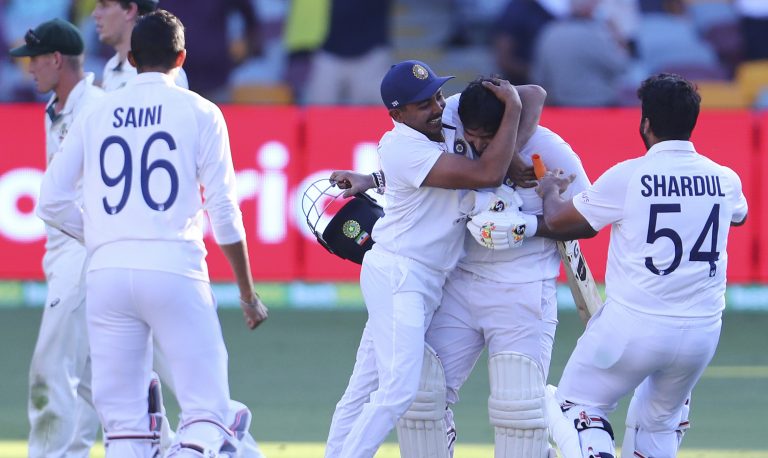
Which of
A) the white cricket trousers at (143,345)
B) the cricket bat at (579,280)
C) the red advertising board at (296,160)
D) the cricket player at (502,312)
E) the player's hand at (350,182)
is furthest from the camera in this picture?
the red advertising board at (296,160)

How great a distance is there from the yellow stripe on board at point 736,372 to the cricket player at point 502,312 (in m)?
3.47

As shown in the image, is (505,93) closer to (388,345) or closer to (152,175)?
(388,345)

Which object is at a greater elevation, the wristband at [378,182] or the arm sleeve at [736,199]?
the arm sleeve at [736,199]

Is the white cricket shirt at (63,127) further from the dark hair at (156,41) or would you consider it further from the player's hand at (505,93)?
the player's hand at (505,93)

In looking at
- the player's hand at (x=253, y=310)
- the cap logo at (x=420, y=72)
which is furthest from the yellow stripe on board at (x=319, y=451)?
the cap logo at (x=420, y=72)

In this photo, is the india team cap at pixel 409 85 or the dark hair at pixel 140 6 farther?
the dark hair at pixel 140 6

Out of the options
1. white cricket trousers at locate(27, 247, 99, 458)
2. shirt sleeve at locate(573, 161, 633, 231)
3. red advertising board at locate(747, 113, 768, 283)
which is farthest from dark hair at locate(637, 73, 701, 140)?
red advertising board at locate(747, 113, 768, 283)

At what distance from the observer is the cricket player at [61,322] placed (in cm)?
684

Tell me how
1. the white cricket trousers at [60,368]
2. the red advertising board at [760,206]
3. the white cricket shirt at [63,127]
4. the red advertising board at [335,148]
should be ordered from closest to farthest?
1. the white cricket trousers at [60,368]
2. the white cricket shirt at [63,127]
3. the red advertising board at [760,206]
4. the red advertising board at [335,148]

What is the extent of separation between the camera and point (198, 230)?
5738 mm

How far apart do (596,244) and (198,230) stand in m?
6.19

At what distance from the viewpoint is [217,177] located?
5645mm

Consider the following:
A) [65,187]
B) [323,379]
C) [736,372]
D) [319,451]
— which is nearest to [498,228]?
[65,187]

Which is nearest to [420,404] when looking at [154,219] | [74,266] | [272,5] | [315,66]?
[154,219]
